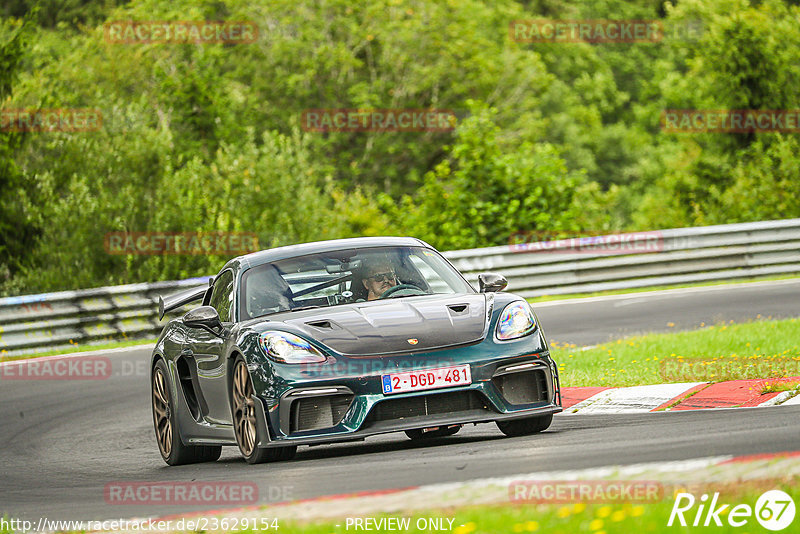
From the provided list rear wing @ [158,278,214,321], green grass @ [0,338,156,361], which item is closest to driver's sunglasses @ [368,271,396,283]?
rear wing @ [158,278,214,321]

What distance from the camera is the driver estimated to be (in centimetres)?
880

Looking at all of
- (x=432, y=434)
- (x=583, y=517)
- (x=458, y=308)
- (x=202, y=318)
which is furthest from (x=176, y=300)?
(x=583, y=517)

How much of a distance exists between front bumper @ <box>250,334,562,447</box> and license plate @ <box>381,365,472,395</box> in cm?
3

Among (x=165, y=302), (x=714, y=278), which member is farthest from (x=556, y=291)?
(x=165, y=302)

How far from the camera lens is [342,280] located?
29.1 feet

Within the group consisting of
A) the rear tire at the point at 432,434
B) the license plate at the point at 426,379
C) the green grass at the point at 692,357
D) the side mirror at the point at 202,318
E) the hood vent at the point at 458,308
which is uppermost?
the hood vent at the point at 458,308

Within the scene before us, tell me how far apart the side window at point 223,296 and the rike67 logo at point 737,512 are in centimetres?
456

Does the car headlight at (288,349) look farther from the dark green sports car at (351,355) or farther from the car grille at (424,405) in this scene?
the car grille at (424,405)

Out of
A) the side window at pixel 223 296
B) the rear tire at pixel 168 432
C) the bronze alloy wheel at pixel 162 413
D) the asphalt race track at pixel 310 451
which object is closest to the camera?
the asphalt race track at pixel 310 451

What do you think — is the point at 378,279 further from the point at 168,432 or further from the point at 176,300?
the point at 176,300

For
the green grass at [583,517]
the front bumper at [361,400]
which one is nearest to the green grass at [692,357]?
the front bumper at [361,400]

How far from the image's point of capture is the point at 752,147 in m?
31.6

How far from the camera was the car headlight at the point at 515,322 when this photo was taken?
26.4ft

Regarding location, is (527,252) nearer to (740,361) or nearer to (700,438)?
(740,361)
